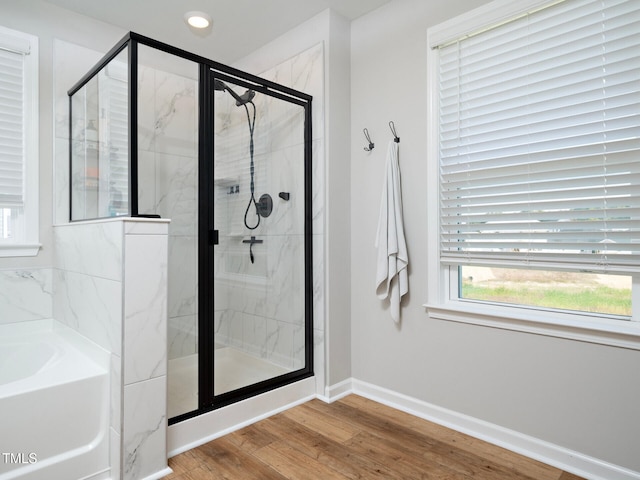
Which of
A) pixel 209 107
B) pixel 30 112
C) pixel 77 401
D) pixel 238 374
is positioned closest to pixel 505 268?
pixel 238 374

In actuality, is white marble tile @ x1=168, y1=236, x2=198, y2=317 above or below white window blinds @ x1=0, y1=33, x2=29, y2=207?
below

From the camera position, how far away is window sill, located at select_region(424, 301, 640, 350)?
5.51 ft

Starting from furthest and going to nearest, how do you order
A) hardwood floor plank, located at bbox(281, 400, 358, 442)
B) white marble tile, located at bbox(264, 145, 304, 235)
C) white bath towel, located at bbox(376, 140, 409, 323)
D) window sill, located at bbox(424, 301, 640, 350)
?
1. white marble tile, located at bbox(264, 145, 304, 235)
2. white bath towel, located at bbox(376, 140, 409, 323)
3. hardwood floor plank, located at bbox(281, 400, 358, 442)
4. window sill, located at bbox(424, 301, 640, 350)

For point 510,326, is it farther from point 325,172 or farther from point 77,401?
point 77,401

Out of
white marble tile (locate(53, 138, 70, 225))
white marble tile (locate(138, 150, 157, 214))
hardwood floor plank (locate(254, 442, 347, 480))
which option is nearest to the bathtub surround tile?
hardwood floor plank (locate(254, 442, 347, 480))

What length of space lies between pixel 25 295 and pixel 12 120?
1.05 m

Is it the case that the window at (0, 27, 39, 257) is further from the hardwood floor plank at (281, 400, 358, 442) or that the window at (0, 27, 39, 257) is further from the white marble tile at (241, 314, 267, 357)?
the hardwood floor plank at (281, 400, 358, 442)

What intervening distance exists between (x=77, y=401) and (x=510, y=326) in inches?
80.5

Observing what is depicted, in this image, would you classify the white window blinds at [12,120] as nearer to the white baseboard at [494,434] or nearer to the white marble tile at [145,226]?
the white marble tile at [145,226]

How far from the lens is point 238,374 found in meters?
2.35

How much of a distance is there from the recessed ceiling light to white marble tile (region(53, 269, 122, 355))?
5.77 feet

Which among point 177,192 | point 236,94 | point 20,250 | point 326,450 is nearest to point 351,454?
point 326,450

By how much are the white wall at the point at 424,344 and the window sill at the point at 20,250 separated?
6.55 feet

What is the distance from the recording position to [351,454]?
195cm
